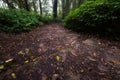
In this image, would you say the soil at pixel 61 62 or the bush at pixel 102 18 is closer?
the soil at pixel 61 62

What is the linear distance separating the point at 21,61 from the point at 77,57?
155cm

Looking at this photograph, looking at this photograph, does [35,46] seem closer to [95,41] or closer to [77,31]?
[95,41]

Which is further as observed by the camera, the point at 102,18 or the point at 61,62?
the point at 102,18

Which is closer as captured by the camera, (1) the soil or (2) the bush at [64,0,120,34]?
(1) the soil

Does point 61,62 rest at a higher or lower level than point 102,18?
lower

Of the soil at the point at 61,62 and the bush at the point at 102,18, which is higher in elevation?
the bush at the point at 102,18

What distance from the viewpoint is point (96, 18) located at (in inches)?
177

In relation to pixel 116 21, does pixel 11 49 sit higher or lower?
lower

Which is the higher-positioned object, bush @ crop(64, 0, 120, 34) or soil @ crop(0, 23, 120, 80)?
bush @ crop(64, 0, 120, 34)

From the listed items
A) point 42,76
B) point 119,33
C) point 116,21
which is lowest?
point 42,76

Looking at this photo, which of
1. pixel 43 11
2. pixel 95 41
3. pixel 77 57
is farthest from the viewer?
pixel 43 11

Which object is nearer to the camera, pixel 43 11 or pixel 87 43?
pixel 87 43

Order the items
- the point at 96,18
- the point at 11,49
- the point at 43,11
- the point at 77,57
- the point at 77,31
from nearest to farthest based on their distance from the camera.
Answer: the point at 77,57
the point at 11,49
the point at 96,18
the point at 77,31
the point at 43,11

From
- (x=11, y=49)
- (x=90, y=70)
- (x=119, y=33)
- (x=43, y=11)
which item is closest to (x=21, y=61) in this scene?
(x=11, y=49)
